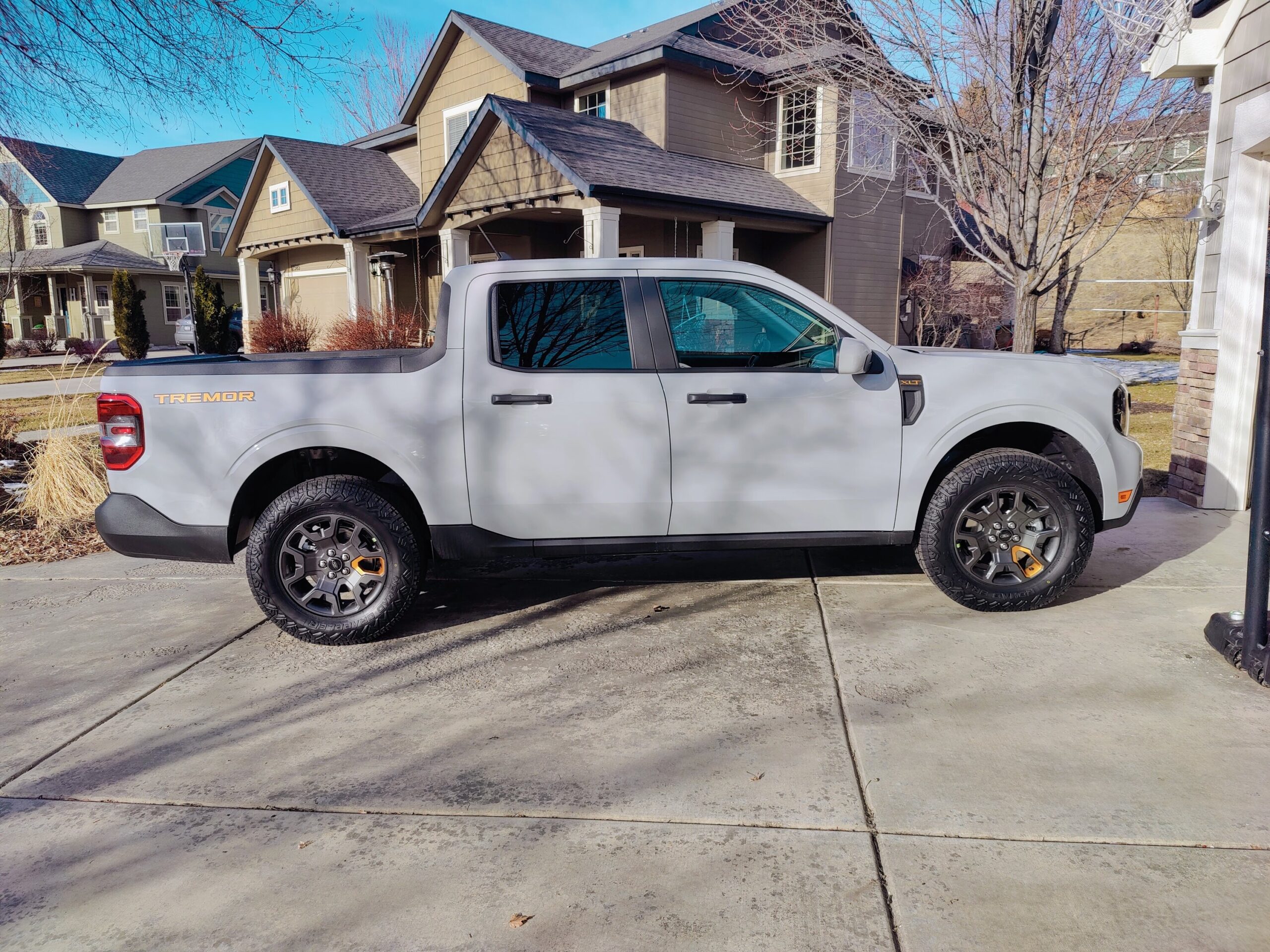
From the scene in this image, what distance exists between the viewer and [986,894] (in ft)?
8.93

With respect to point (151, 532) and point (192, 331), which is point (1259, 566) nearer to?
point (151, 532)

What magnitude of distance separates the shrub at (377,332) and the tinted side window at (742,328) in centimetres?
1234

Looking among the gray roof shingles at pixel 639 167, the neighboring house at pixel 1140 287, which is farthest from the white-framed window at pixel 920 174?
the neighboring house at pixel 1140 287

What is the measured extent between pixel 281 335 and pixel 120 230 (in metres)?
29.3

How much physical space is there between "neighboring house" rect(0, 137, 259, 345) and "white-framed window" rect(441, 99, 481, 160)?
77.6ft

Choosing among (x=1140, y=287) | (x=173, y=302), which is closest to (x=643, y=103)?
(x=1140, y=287)

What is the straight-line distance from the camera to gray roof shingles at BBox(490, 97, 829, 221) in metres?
15.5

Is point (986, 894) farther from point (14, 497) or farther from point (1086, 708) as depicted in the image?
point (14, 497)

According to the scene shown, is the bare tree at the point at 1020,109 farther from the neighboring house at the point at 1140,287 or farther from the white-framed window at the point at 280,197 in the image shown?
the neighboring house at the point at 1140,287

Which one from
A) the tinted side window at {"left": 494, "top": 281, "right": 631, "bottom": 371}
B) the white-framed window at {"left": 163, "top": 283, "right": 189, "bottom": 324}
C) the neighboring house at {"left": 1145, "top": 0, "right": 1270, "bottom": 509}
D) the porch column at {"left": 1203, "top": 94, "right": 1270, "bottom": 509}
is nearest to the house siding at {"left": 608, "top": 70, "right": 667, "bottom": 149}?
the neighboring house at {"left": 1145, "top": 0, "right": 1270, "bottom": 509}

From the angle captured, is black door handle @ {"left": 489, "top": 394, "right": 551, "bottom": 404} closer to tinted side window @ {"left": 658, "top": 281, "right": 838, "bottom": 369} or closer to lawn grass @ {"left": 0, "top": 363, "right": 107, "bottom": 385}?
tinted side window @ {"left": 658, "top": 281, "right": 838, "bottom": 369}

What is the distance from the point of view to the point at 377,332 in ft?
56.0

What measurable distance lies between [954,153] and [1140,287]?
25.2 metres

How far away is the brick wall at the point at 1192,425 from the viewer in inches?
298
